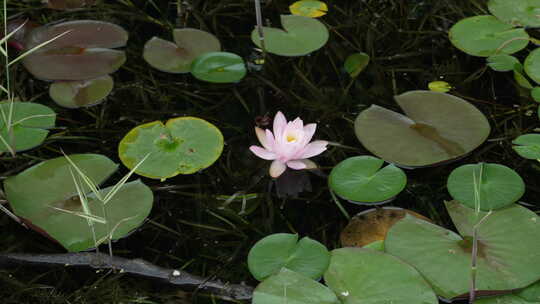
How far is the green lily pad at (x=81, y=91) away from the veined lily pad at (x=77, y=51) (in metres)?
0.03

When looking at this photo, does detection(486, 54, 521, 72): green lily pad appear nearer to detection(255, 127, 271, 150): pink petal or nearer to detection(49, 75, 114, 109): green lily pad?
detection(255, 127, 271, 150): pink petal

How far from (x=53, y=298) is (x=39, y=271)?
0.12 m

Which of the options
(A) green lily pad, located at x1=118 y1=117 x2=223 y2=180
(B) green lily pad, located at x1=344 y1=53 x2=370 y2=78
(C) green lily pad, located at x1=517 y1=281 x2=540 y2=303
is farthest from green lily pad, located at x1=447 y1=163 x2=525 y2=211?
(A) green lily pad, located at x1=118 y1=117 x2=223 y2=180

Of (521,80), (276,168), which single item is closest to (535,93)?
(521,80)

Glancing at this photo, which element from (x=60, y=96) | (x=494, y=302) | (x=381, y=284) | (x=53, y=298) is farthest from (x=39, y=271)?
(x=494, y=302)

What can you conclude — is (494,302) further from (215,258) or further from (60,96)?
(60,96)

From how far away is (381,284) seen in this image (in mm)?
1545

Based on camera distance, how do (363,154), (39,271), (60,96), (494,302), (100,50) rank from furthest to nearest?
(100,50) → (60,96) → (363,154) → (39,271) → (494,302)

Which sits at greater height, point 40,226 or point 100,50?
point 100,50

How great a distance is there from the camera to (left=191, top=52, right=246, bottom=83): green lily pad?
7.65 ft

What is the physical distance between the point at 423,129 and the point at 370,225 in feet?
1.55

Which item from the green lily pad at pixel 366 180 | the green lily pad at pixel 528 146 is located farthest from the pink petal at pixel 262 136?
the green lily pad at pixel 528 146

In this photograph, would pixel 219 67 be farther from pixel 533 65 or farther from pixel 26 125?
pixel 533 65

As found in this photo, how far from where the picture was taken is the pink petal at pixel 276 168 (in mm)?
1953
